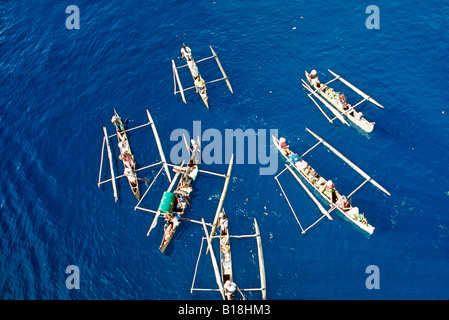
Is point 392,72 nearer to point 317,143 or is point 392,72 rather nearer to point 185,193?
point 317,143

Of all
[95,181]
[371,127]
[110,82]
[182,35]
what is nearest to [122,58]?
[110,82]

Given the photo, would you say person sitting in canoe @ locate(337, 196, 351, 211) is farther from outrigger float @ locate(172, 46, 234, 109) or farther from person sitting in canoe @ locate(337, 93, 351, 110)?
outrigger float @ locate(172, 46, 234, 109)

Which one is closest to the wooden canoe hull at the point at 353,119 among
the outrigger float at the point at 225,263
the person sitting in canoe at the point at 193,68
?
the person sitting in canoe at the point at 193,68

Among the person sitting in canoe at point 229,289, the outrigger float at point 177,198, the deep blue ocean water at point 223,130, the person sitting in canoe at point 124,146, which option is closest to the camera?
the person sitting in canoe at point 229,289

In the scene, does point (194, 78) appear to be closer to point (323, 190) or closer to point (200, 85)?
point (200, 85)

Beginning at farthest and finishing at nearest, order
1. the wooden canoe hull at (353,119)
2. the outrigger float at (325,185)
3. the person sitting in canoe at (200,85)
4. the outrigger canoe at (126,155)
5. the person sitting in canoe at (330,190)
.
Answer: the person sitting in canoe at (200,85) < the wooden canoe hull at (353,119) < the outrigger canoe at (126,155) < the person sitting in canoe at (330,190) < the outrigger float at (325,185)

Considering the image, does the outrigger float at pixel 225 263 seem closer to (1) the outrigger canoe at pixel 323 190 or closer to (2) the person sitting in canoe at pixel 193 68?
(1) the outrigger canoe at pixel 323 190

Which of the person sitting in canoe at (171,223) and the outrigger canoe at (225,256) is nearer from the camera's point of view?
the outrigger canoe at (225,256)
